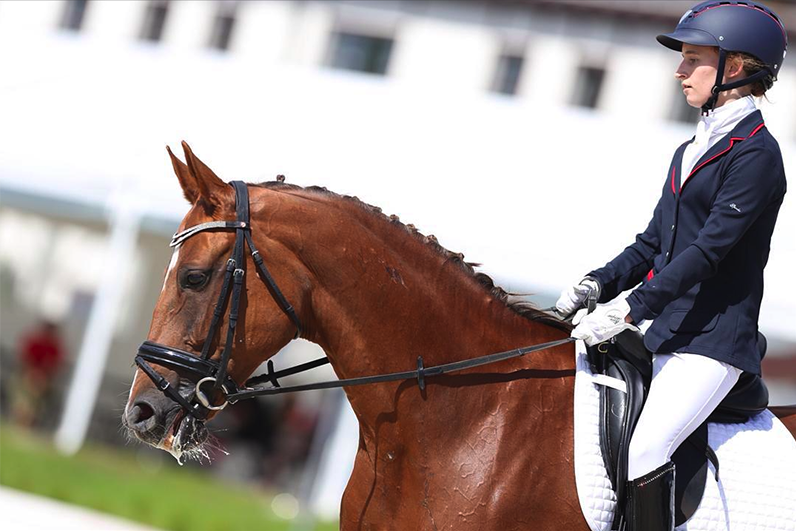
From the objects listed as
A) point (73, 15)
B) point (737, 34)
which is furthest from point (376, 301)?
point (73, 15)

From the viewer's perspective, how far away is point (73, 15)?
2348 centimetres

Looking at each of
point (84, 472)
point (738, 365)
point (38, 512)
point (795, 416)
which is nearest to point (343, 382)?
point (738, 365)

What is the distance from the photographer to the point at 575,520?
3197 millimetres

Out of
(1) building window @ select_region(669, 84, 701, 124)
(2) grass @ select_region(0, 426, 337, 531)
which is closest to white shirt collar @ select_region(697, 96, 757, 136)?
(2) grass @ select_region(0, 426, 337, 531)

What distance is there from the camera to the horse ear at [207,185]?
3238 millimetres

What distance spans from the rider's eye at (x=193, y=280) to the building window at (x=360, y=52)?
19.1 metres

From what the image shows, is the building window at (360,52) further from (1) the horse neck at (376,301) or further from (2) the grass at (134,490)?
(1) the horse neck at (376,301)

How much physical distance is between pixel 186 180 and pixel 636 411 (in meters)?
1.75

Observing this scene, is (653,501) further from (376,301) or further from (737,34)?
(737,34)

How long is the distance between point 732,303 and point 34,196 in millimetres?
9709

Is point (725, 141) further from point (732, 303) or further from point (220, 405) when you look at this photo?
point (220, 405)

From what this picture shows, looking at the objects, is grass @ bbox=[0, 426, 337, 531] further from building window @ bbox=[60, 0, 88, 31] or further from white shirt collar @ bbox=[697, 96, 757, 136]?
building window @ bbox=[60, 0, 88, 31]

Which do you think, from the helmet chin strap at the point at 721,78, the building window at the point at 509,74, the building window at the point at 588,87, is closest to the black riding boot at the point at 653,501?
the helmet chin strap at the point at 721,78

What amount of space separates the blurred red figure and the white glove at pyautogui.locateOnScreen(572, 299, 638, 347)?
11931 mm
